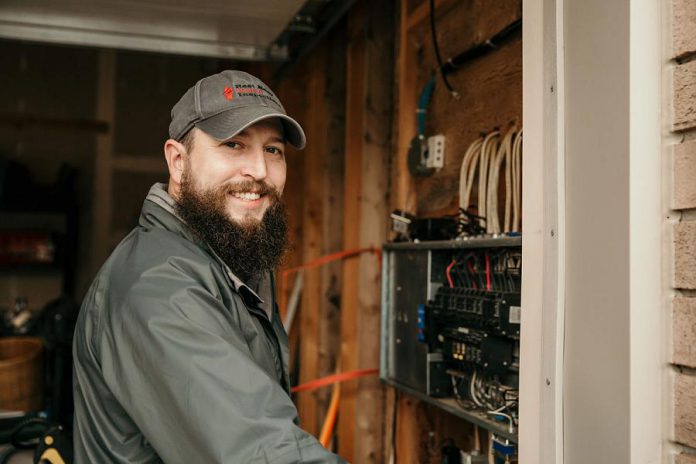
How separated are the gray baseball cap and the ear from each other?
0.02m

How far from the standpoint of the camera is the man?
1058 mm

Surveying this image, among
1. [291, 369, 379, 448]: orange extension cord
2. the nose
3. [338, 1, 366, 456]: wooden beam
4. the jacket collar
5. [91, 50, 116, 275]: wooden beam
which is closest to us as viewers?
the jacket collar

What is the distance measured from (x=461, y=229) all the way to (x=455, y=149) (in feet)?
1.36

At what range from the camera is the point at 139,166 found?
6.18 metres

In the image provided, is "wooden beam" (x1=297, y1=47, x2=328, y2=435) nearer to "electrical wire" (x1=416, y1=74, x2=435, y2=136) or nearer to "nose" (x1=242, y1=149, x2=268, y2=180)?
"electrical wire" (x1=416, y1=74, x2=435, y2=136)

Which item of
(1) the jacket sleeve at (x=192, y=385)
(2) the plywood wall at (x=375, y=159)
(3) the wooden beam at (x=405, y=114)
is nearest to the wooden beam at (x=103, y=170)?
(2) the plywood wall at (x=375, y=159)

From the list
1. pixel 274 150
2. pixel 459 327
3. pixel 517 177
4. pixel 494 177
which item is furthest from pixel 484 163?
pixel 274 150

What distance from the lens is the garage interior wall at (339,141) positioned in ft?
8.12

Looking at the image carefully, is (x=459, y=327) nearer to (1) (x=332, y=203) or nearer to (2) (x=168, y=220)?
(2) (x=168, y=220)

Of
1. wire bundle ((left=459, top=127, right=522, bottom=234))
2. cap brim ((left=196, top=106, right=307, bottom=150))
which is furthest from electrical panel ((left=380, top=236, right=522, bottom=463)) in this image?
cap brim ((left=196, top=106, right=307, bottom=150))

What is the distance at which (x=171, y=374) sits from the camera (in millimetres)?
1071

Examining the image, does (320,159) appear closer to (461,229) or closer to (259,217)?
(461,229)

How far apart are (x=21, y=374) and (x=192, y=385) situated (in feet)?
9.39

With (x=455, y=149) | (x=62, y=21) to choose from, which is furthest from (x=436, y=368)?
(x=62, y=21)
